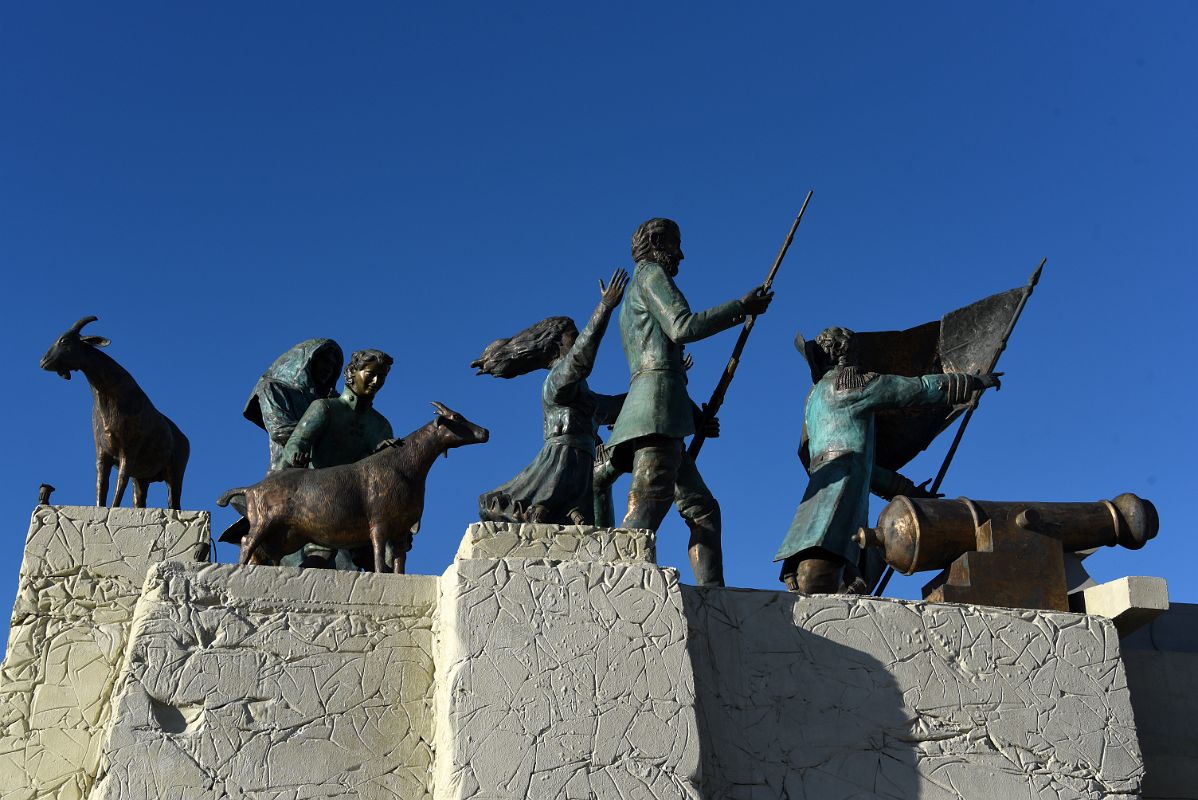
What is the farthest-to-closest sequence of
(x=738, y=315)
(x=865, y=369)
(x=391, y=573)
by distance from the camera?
(x=865, y=369) → (x=738, y=315) → (x=391, y=573)

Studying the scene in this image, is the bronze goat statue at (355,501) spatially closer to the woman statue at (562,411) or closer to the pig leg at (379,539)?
the pig leg at (379,539)

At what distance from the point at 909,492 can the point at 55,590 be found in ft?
15.2

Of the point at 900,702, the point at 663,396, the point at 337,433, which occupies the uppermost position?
the point at 663,396

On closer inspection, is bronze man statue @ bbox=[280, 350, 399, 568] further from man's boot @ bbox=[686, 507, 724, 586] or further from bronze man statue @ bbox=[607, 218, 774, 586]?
man's boot @ bbox=[686, 507, 724, 586]

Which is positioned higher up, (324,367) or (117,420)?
(324,367)

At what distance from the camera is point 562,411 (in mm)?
8484

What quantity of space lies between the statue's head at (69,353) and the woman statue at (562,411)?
2.13 m

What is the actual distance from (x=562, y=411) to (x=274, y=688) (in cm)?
278

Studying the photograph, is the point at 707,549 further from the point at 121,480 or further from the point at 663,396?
the point at 121,480

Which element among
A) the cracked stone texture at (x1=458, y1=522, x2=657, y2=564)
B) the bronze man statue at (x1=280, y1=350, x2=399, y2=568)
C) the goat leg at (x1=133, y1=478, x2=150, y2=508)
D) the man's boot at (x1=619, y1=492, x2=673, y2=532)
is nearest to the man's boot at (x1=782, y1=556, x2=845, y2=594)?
the man's boot at (x1=619, y1=492, x2=673, y2=532)

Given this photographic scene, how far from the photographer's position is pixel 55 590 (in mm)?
7195

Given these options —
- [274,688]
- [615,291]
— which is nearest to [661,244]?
[615,291]

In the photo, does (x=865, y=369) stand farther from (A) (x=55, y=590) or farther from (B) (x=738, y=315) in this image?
(A) (x=55, y=590)

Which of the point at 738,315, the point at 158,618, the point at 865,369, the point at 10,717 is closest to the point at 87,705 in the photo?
the point at 10,717
